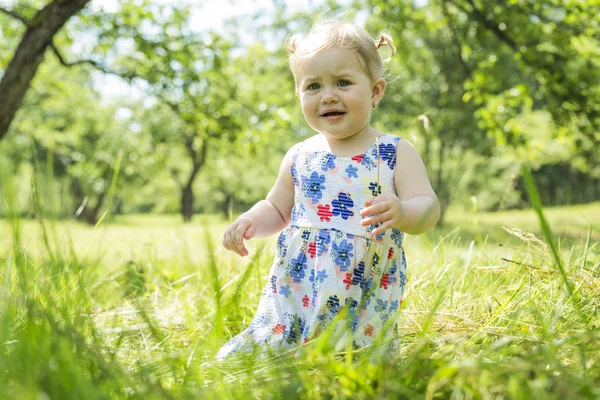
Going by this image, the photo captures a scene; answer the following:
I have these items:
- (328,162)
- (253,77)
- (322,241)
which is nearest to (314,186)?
(328,162)

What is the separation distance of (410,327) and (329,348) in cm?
79

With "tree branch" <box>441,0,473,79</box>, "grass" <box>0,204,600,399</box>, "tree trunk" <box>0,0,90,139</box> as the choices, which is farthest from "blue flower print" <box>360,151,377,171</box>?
"tree branch" <box>441,0,473,79</box>

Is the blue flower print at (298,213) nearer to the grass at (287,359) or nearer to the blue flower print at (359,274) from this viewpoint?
the blue flower print at (359,274)

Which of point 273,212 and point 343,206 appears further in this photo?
point 273,212

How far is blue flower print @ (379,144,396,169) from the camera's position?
82.6 inches

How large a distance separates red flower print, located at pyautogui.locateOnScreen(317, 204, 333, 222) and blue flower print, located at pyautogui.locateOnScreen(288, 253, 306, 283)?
16 centimetres

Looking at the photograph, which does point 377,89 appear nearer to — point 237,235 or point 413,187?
point 413,187

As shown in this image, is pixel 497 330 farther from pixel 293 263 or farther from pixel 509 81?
pixel 509 81

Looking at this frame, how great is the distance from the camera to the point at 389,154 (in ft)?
6.91

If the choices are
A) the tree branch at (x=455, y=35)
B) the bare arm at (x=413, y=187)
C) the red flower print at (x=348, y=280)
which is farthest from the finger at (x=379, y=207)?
the tree branch at (x=455, y=35)

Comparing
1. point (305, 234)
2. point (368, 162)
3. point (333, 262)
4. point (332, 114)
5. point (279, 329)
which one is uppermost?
point (332, 114)

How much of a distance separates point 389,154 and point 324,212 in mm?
328

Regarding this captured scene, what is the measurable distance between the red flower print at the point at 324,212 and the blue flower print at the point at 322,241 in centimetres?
5

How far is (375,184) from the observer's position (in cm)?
207
